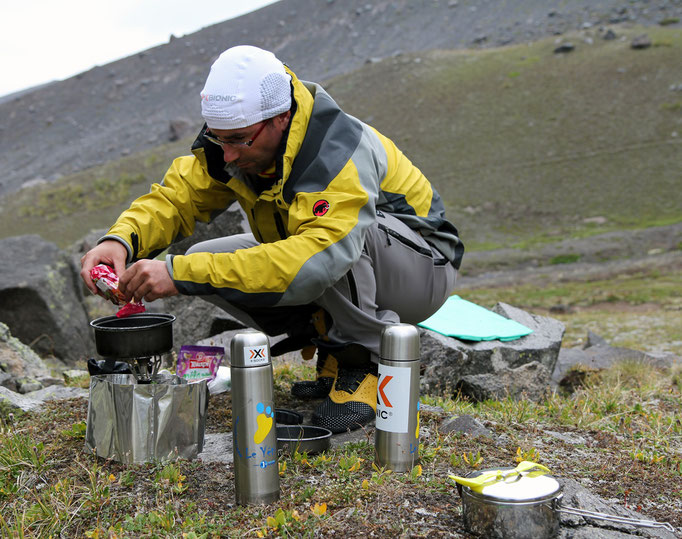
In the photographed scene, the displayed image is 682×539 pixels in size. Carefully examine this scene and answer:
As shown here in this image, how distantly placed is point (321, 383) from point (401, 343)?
4.57 ft

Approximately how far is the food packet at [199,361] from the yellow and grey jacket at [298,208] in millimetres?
A: 869

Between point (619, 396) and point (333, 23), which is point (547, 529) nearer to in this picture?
point (619, 396)

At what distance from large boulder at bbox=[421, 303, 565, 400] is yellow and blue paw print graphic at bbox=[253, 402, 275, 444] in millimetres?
2188

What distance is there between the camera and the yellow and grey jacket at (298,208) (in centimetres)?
296

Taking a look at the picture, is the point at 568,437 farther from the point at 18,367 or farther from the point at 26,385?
the point at 18,367

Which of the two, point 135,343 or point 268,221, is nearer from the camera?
point 135,343

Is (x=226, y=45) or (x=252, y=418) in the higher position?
(x=226, y=45)

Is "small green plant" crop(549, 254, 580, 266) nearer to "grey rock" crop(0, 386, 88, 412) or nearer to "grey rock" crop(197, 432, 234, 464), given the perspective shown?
"grey rock" crop(0, 386, 88, 412)

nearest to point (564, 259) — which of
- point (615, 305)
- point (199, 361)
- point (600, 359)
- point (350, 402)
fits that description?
point (615, 305)

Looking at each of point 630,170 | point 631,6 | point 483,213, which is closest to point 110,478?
point 483,213

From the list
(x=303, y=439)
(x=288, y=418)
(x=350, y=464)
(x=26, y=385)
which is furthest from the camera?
(x=26, y=385)

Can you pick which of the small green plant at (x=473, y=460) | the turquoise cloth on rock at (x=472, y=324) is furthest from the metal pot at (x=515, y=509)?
the turquoise cloth on rock at (x=472, y=324)

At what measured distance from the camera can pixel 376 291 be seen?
3.67 metres

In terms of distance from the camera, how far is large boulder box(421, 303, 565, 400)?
4797mm
